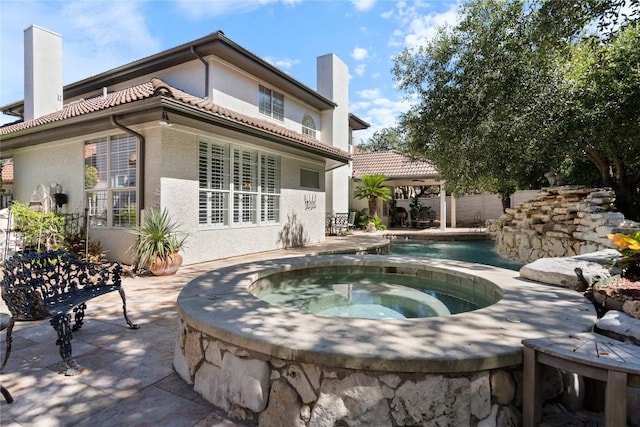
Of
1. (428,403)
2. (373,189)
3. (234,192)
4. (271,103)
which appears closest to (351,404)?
(428,403)

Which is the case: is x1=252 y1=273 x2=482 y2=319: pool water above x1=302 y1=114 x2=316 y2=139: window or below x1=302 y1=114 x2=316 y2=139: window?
below

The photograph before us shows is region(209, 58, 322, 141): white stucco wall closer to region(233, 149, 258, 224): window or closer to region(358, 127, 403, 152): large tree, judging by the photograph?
region(233, 149, 258, 224): window

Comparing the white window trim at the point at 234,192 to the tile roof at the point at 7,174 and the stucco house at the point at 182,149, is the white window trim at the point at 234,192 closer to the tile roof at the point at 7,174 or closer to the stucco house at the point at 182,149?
the stucco house at the point at 182,149

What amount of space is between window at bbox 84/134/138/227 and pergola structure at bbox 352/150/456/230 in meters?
14.1

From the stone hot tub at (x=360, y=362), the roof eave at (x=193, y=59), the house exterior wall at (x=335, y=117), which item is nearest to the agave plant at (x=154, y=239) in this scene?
the stone hot tub at (x=360, y=362)

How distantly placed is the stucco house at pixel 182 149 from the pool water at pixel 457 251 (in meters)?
3.88

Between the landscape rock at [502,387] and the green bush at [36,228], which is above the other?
the green bush at [36,228]

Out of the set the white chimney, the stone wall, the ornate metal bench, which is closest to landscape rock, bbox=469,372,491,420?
the ornate metal bench

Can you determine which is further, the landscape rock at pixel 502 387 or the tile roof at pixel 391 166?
the tile roof at pixel 391 166

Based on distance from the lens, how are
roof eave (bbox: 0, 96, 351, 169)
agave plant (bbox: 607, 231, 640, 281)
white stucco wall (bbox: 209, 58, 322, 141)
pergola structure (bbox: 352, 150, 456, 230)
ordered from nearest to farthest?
agave plant (bbox: 607, 231, 640, 281) → roof eave (bbox: 0, 96, 351, 169) → white stucco wall (bbox: 209, 58, 322, 141) → pergola structure (bbox: 352, 150, 456, 230)

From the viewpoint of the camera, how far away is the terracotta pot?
23.6ft

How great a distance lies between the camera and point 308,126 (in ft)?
53.7

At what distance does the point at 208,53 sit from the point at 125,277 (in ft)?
23.8

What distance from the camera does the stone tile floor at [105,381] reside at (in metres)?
2.38
